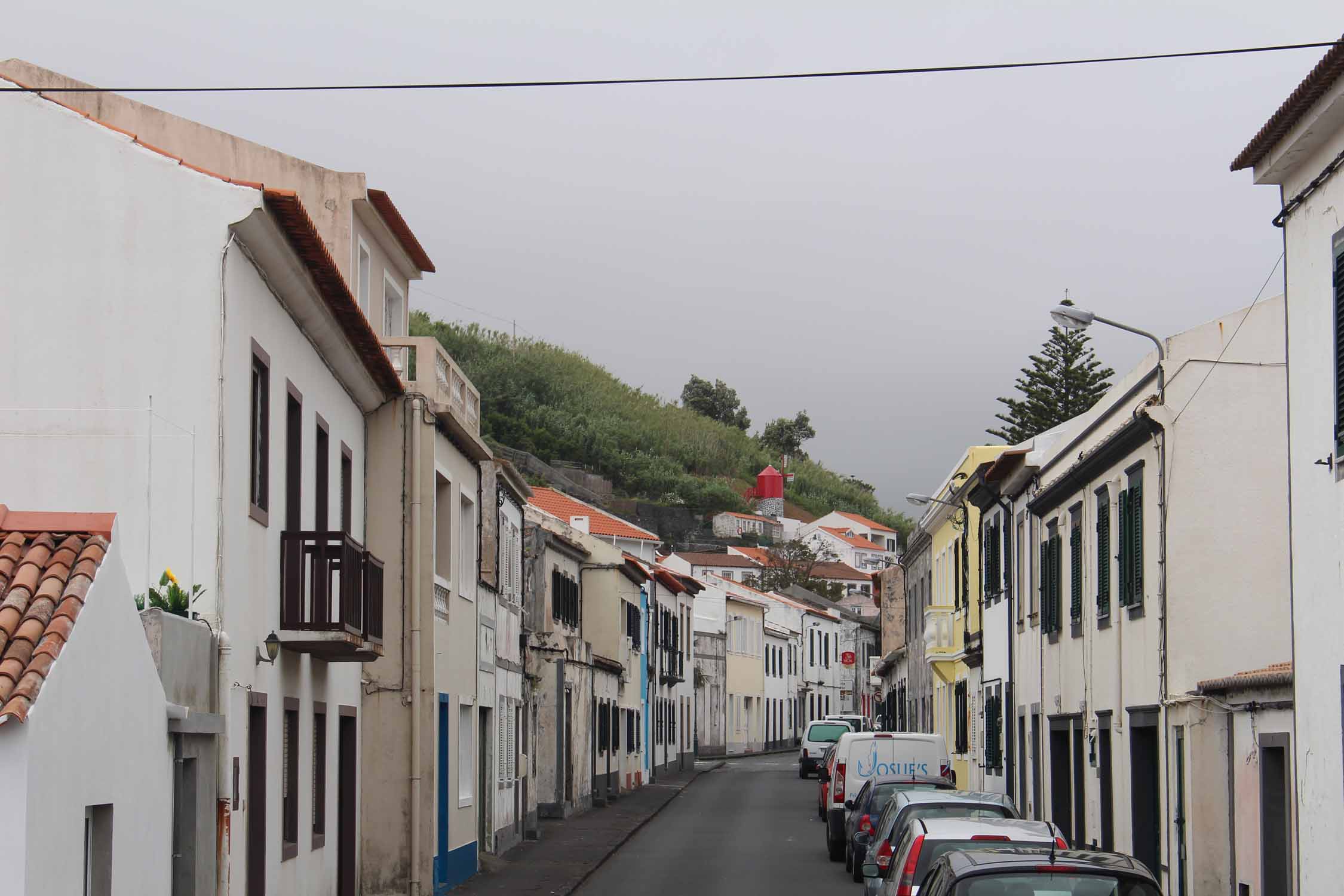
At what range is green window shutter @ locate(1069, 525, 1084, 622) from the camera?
2367cm

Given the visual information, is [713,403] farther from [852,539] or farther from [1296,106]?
[1296,106]

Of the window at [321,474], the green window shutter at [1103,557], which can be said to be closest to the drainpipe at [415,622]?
the window at [321,474]

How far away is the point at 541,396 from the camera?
129875 mm

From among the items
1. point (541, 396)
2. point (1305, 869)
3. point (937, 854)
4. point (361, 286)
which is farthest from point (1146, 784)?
point (541, 396)

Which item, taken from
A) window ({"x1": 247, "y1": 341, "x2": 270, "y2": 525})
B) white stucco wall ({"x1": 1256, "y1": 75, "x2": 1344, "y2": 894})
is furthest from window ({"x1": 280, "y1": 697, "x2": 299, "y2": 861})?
white stucco wall ({"x1": 1256, "y1": 75, "x2": 1344, "y2": 894})

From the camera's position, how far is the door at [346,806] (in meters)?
19.1

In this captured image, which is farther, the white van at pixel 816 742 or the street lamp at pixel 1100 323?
the white van at pixel 816 742

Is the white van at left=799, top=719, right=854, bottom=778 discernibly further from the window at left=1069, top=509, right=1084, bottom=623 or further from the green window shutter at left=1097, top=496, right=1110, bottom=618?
the green window shutter at left=1097, top=496, right=1110, bottom=618

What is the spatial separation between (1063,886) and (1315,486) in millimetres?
5240

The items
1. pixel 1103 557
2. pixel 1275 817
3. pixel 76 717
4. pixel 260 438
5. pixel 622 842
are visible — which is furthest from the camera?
pixel 622 842

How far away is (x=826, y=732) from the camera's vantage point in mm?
56156

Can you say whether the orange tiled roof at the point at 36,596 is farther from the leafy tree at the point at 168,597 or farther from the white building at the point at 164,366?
the white building at the point at 164,366

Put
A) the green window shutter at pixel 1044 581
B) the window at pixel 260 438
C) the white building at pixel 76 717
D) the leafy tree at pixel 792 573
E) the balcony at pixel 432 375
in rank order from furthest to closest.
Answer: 1. the leafy tree at pixel 792 573
2. the green window shutter at pixel 1044 581
3. the balcony at pixel 432 375
4. the window at pixel 260 438
5. the white building at pixel 76 717

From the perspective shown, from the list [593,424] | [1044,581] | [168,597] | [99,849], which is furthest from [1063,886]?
[593,424]
